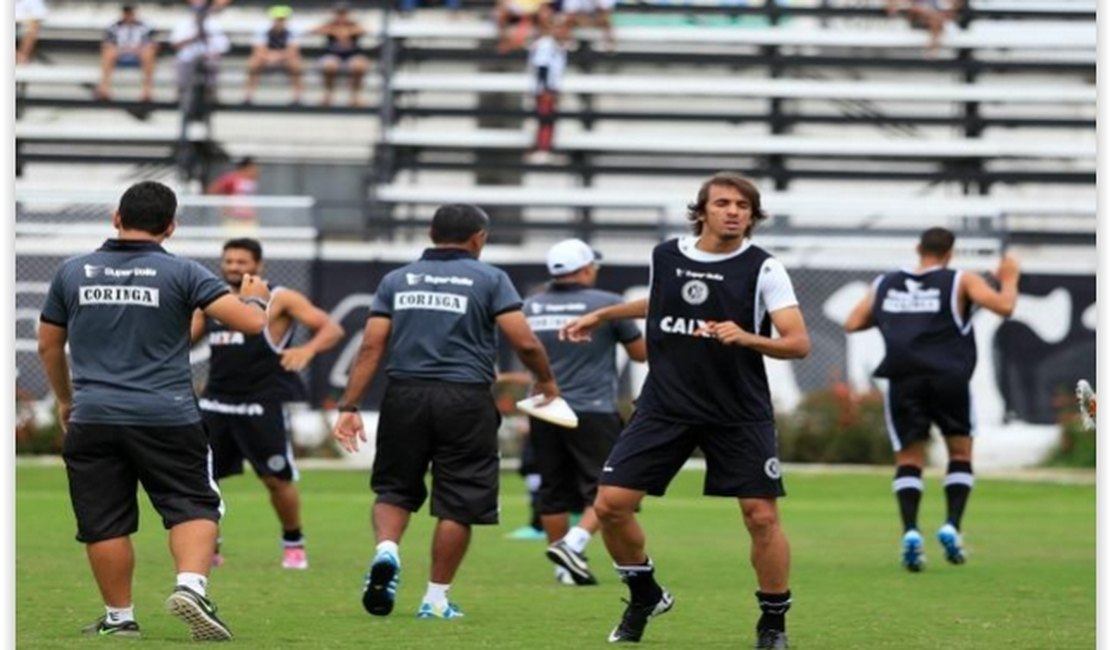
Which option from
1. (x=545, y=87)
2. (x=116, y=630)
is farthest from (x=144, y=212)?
(x=545, y=87)

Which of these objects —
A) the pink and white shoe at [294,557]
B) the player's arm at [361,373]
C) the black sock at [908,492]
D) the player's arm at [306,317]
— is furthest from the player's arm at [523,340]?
the black sock at [908,492]

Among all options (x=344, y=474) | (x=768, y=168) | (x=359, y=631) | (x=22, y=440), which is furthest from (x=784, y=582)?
(x=768, y=168)

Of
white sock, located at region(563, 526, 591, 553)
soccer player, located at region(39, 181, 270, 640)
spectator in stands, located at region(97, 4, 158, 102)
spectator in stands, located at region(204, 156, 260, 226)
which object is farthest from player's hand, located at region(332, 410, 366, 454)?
spectator in stands, located at region(97, 4, 158, 102)

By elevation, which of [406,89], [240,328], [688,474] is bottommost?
[688,474]

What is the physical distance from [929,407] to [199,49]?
801 inches

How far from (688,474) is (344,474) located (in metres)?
3.71

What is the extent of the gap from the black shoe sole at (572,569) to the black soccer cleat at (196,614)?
12.6 feet

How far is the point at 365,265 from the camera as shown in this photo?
2772 centimetres

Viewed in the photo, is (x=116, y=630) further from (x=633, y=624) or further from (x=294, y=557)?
(x=294, y=557)

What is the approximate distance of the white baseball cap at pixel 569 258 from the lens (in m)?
15.0

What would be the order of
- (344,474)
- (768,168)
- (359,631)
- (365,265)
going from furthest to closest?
(768,168) → (365,265) → (344,474) → (359,631)

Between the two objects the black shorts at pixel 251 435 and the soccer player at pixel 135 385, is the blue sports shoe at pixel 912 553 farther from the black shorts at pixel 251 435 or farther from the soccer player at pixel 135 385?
the soccer player at pixel 135 385

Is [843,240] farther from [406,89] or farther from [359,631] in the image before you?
[359,631]

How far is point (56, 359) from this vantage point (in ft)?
33.4
